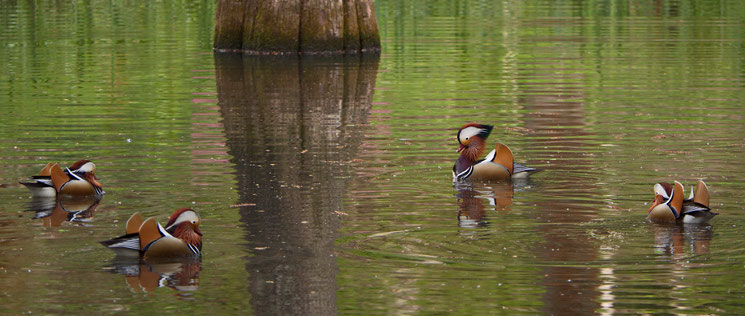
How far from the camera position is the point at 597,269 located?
26.2ft

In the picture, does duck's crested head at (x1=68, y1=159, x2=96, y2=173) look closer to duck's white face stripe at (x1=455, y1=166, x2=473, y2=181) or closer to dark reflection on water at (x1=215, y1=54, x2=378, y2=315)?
dark reflection on water at (x1=215, y1=54, x2=378, y2=315)

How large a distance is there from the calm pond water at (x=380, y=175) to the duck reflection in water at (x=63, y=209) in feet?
0.14

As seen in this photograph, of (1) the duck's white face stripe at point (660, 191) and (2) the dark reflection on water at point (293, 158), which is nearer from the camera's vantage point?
(2) the dark reflection on water at point (293, 158)

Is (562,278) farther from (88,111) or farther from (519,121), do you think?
(88,111)

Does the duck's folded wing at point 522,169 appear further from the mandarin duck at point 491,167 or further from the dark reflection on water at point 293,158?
the dark reflection on water at point 293,158

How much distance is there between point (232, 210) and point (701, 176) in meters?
4.02

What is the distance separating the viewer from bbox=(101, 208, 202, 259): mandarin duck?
27.1 ft

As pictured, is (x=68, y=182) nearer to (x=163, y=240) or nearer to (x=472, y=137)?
(x=163, y=240)

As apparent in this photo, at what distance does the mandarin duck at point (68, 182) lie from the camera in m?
10.6

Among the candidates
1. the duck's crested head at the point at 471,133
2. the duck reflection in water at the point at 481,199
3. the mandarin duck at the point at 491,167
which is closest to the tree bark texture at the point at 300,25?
the duck's crested head at the point at 471,133

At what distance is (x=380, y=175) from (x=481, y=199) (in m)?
1.17

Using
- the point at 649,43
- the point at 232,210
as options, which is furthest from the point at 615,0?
the point at 232,210

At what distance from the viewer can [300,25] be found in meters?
22.3

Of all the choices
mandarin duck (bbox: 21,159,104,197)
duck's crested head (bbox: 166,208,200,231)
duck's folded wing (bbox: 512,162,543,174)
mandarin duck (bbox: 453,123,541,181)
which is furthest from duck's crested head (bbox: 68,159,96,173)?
duck's folded wing (bbox: 512,162,543,174)
